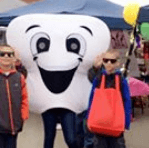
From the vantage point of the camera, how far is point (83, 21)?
3543 mm

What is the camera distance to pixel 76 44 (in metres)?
3.54

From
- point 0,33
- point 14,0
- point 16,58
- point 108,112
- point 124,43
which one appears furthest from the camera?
point 14,0

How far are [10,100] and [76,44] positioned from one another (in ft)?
2.78

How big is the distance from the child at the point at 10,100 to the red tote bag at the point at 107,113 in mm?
617

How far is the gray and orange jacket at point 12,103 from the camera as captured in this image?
10.4 ft

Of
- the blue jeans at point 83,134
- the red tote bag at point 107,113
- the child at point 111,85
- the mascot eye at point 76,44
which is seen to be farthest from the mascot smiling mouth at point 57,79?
the blue jeans at point 83,134

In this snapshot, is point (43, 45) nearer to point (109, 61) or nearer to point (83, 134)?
point (109, 61)

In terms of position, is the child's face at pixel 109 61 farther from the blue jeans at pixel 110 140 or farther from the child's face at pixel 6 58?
the child's face at pixel 6 58

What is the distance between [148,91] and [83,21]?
2402mm

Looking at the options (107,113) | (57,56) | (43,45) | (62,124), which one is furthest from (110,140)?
(43,45)

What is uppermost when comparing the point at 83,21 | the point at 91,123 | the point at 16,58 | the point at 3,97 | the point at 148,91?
the point at 83,21

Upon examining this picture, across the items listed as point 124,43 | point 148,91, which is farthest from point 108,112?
point 124,43

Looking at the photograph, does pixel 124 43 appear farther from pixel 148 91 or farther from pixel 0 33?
pixel 0 33

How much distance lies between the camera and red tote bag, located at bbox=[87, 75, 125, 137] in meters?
3.18
